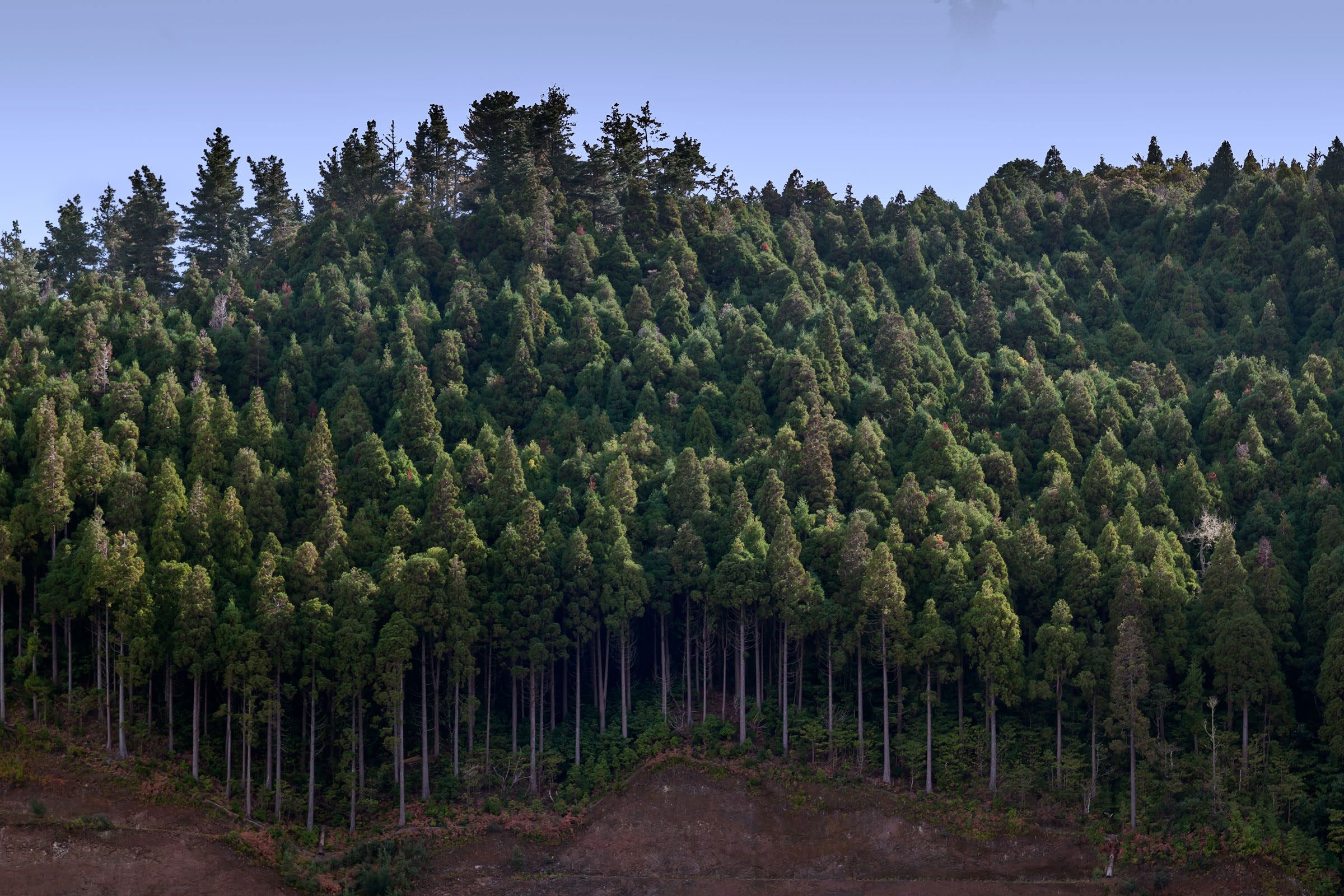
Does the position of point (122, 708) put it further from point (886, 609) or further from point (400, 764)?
point (886, 609)

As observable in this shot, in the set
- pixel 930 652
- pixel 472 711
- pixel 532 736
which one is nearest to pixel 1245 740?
pixel 930 652

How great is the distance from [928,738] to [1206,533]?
726 inches

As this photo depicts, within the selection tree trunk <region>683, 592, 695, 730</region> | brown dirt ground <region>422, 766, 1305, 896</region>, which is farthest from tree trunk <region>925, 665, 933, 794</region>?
tree trunk <region>683, 592, 695, 730</region>

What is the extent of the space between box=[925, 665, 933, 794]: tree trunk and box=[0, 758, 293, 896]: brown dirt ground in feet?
91.9

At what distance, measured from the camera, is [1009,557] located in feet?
221

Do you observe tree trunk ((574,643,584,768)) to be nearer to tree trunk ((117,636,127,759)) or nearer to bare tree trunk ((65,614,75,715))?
tree trunk ((117,636,127,759))

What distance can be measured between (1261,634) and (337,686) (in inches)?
1603

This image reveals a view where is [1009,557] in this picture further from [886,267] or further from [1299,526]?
[886,267]

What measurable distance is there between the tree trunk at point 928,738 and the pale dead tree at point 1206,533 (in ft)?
50.5

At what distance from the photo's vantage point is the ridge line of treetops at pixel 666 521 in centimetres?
6162

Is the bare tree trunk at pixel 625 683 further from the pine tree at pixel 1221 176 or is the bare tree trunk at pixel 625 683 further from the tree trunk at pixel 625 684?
the pine tree at pixel 1221 176

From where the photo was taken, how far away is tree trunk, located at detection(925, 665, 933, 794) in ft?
205

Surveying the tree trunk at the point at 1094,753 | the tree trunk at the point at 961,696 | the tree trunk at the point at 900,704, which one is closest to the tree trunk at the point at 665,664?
the tree trunk at the point at 900,704

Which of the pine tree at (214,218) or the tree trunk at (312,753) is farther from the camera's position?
the pine tree at (214,218)
